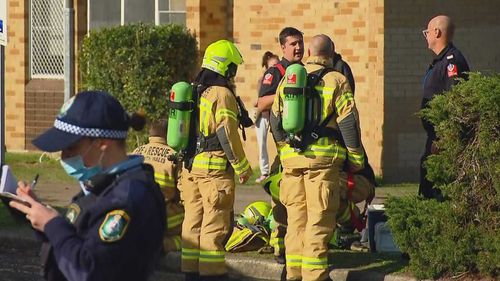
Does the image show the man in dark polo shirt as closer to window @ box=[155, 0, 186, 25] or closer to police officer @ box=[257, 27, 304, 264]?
police officer @ box=[257, 27, 304, 264]

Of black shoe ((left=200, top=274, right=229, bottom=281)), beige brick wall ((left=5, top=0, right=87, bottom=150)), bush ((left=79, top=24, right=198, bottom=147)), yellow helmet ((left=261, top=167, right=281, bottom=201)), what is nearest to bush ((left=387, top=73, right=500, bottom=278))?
yellow helmet ((left=261, top=167, right=281, bottom=201))

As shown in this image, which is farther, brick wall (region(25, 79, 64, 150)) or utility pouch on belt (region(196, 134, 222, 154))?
brick wall (region(25, 79, 64, 150))

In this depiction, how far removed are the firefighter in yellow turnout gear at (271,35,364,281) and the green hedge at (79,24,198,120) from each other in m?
8.36

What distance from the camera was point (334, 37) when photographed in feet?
57.4

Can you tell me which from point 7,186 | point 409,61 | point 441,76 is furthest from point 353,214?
point 7,186

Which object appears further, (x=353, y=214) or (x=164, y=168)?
(x=353, y=214)

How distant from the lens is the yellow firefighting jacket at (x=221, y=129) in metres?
10.2

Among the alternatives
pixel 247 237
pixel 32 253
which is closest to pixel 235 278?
pixel 247 237

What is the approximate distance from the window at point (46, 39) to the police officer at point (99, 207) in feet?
55.4

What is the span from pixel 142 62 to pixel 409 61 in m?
3.99

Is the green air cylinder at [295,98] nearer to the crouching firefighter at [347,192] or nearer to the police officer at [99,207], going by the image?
the crouching firefighter at [347,192]

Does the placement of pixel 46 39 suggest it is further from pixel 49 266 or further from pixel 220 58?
pixel 49 266

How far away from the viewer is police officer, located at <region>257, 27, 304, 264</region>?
10961mm

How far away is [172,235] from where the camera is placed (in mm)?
10844
